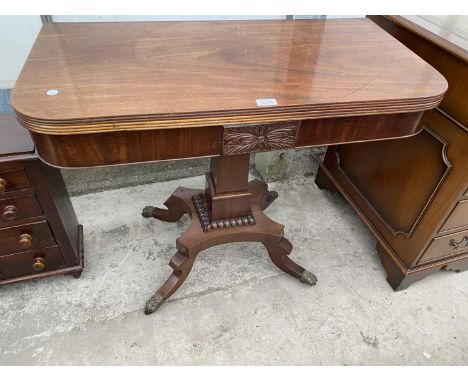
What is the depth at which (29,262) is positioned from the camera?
1354 millimetres

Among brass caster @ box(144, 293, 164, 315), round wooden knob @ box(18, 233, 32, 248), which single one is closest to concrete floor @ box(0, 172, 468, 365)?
brass caster @ box(144, 293, 164, 315)

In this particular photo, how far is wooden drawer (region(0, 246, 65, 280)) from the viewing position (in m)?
1.32

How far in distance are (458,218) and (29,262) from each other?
1.56 meters

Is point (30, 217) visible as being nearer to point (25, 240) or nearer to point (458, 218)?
point (25, 240)

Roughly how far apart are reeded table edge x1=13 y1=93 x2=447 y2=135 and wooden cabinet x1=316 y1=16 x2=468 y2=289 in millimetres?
192

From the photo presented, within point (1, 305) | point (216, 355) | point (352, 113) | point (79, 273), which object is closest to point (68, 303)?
point (79, 273)

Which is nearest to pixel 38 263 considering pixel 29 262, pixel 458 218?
pixel 29 262

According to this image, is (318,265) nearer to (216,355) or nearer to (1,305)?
(216,355)

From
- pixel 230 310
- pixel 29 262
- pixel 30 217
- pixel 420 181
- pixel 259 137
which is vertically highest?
pixel 259 137

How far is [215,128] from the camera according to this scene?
0.87 m

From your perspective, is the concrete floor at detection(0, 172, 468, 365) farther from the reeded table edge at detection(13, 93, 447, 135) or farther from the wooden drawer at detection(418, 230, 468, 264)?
the reeded table edge at detection(13, 93, 447, 135)

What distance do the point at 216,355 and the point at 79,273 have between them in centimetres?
64

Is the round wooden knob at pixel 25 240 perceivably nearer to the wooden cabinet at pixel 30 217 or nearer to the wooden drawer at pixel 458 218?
the wooden cabinet at pixel 30 217

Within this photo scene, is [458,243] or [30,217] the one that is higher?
[30,217]
